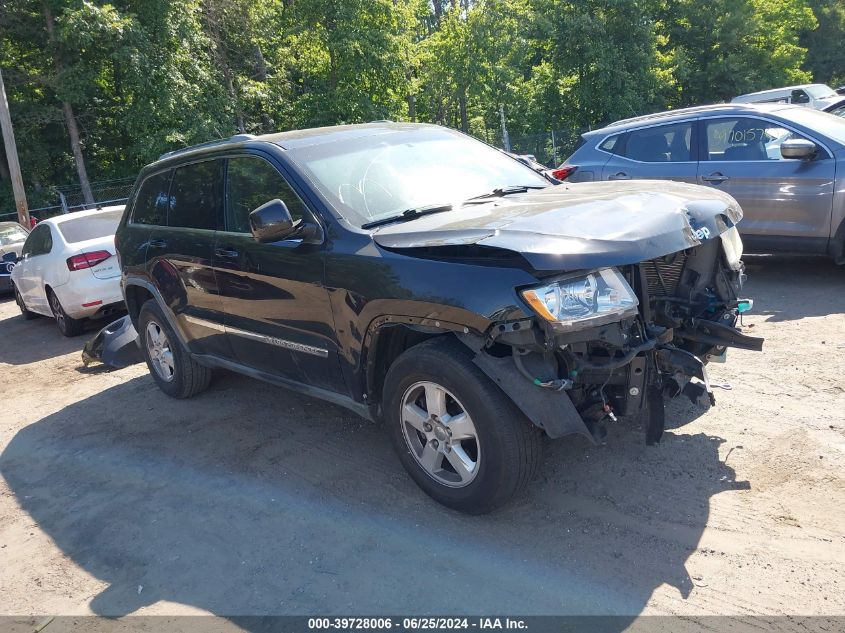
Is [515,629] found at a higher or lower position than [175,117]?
lower

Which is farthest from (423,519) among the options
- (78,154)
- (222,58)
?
(78,154)

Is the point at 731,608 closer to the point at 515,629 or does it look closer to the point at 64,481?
the point at 515,629

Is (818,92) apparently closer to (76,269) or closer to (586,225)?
(76,269)

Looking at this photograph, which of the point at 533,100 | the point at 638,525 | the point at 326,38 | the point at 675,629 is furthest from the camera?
the point at 533,100

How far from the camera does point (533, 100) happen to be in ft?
76.5

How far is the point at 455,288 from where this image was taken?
332 cm

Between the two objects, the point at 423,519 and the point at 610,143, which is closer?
the point at 423,519

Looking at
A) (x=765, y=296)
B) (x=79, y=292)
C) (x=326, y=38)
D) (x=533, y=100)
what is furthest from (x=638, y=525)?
(x=533, y=100)

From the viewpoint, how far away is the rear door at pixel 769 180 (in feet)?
22.3

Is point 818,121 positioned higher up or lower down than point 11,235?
higher up

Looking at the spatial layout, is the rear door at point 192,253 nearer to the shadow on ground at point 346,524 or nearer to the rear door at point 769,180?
the shadow on ground at point 346,524

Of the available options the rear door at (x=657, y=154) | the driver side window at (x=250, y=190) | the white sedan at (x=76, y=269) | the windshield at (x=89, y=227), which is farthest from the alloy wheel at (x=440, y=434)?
the windshield at (x=89, y=227)

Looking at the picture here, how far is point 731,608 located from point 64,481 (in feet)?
13.8

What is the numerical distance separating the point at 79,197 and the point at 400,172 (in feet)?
A: 72.6
